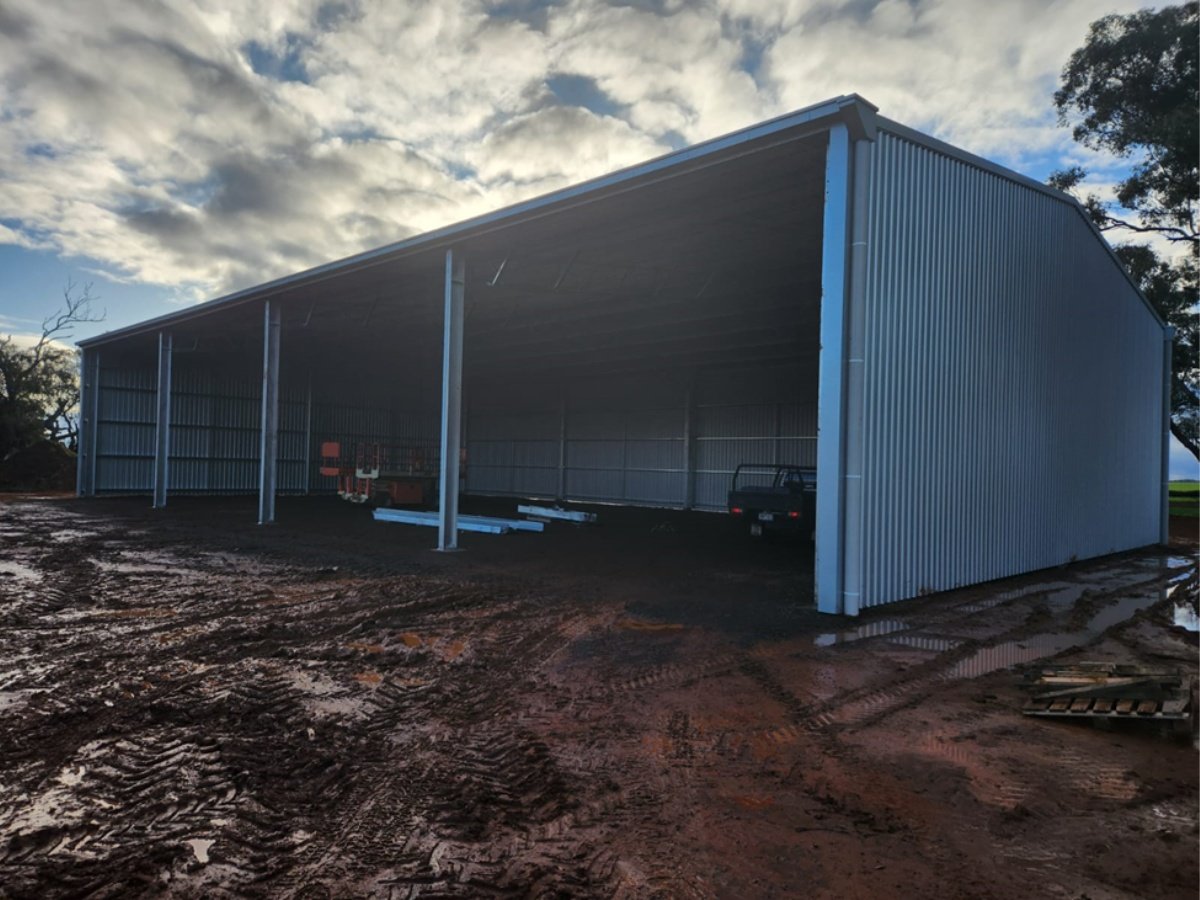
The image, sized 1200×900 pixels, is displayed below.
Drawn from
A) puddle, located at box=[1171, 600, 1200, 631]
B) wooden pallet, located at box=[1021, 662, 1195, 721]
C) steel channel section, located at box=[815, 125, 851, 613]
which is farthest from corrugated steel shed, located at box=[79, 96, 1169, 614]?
wooden pallet, located at box=[1021, 662, 1195, 721]

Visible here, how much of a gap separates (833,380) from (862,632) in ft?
A: 9.63

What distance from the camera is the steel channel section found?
844cm

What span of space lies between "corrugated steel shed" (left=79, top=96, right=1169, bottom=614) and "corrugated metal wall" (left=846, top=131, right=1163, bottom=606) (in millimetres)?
54

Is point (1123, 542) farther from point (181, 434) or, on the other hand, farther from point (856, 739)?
point (181, 434)

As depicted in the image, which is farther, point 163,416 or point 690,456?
point 690,456

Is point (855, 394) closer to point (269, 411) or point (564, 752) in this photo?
point (564, 752)

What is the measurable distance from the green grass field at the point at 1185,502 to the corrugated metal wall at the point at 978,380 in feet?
64.9

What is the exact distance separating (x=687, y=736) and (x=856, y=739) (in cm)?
115

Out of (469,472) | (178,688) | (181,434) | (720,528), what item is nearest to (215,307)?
(181,434)

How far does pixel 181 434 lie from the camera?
28.1 meters

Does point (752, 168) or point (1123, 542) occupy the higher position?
point (752, 168)

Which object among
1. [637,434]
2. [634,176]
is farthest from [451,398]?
[637,434]

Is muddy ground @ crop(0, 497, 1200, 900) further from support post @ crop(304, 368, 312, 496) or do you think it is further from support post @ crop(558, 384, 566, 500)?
support post @ crop(558, 384, 566, 500)

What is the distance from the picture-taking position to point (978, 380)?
10852 mm
